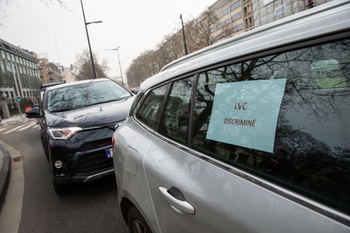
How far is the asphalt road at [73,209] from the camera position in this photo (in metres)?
3.22

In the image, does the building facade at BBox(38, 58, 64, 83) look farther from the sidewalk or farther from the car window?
the car window

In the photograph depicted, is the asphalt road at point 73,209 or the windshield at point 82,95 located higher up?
the windshield at point 82,95

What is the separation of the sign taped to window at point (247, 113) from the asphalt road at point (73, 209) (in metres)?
2.19

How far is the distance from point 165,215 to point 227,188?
49cm

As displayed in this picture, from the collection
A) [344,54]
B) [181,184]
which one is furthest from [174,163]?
[344,54]

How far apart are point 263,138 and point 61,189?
12.2 feet

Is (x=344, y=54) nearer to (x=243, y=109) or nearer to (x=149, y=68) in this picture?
(x=243, y=109)

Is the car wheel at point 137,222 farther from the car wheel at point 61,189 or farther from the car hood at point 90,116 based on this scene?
the car wheel at point 61,189

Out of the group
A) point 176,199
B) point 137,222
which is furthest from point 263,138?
point 137,222

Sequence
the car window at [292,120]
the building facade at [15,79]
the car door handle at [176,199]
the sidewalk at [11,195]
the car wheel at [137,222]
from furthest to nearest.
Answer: the building facade at [15,79], the sidewalk at [11,195], the car wheel at [137,222], the car door handle at [176,199], the car window at [292,120]

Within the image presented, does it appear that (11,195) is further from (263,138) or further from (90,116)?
(263,138)

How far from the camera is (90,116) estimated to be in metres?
4.02

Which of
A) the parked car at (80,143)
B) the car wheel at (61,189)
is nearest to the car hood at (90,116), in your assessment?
the parked car at (80,143)

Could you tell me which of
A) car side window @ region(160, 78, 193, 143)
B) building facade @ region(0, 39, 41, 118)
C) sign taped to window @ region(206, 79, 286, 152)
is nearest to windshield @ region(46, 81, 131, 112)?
car side window @ region(160, 78, 193, 143)
